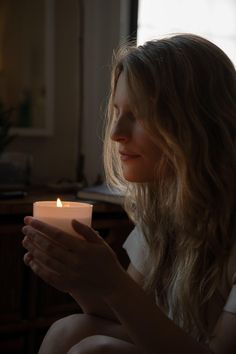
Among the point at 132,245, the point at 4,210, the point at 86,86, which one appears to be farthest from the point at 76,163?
the point at 132,245

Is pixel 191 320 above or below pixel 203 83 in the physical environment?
below

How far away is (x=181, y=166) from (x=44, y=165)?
117 centimetres

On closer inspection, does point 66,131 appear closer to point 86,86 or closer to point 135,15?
point 86,86

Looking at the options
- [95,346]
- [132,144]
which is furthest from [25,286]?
[132,144]

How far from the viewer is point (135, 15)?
7.15ft

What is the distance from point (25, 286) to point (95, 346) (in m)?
0.71

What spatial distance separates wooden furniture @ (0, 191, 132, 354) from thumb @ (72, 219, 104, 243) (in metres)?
0.72

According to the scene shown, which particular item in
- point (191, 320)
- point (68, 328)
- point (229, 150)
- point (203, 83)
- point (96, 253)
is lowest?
point (68, 328)

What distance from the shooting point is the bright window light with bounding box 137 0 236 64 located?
220 cm

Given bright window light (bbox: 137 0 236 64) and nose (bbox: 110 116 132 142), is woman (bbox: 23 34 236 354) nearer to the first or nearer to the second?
nose (bbox: 110 116 132 142)

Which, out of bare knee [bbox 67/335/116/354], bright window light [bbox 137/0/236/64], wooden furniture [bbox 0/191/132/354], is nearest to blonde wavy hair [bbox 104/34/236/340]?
bare knee [bbox 67/335/116/354]

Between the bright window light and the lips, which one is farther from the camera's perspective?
the bright window light

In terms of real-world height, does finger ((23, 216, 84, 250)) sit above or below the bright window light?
below

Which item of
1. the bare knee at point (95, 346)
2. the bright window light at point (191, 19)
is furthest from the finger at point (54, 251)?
the bright window light at point (191, 19)
